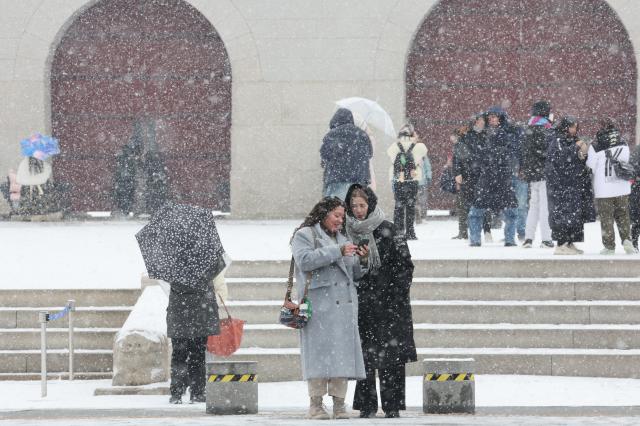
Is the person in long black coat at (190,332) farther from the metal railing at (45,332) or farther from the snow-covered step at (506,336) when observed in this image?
the snow-covered step at (506,336)

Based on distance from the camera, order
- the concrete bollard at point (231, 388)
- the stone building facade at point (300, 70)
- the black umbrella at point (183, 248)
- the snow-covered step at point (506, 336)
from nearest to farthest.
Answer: the concrete bollard at point (231, 388) → the black umbrella at point (183, 248) → the snow-covered step at point (506, 336) → the stone building facade at point (300, 70)

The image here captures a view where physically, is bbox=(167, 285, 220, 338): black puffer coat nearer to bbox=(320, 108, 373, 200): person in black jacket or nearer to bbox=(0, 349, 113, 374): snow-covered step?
bbox=(0, 349, 113, 374): snow-covered step

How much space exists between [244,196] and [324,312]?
14182 mm

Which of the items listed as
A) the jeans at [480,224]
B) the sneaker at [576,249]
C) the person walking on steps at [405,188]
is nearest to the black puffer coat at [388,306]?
the sneaker at [576,249]

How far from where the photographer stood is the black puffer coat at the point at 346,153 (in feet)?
60.7

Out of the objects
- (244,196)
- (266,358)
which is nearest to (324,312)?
(266,358)

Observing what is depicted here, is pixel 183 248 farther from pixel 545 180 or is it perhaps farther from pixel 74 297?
pixel 545 180

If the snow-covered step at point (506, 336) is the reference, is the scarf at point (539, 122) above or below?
above

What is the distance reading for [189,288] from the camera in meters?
13.2

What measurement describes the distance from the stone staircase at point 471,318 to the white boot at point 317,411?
283 cm

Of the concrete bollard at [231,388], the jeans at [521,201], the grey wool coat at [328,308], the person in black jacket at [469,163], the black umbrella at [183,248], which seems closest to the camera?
the grey wool coat at [328,308]

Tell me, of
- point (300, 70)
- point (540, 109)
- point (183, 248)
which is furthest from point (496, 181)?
point (300, 70)

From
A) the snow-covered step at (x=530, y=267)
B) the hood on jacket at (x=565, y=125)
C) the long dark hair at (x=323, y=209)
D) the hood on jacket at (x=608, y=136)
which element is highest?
the hood on jacket at (x=565, y=125)

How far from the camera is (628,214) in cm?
1734
